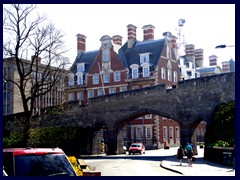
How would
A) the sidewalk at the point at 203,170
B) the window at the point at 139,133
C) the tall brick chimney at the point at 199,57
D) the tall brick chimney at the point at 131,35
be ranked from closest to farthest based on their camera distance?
the sidewalk at the point at 203,170 < the window at the point at 139,133 < the tall brick chimney at the point at 131,35 < the tall brick chimney at the point at 199,57

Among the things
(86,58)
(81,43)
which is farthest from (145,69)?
(81,43)

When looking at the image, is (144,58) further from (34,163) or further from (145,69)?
(34,163)

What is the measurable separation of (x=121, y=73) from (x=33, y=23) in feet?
102

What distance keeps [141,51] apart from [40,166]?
48.6 meters

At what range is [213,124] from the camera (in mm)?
30062

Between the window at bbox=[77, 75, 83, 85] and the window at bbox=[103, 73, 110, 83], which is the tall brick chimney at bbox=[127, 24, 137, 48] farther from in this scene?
the window at bbox=[77, 75, 83, 85]

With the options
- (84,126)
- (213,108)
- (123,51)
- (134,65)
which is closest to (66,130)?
(84,126)

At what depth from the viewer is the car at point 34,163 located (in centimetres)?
796

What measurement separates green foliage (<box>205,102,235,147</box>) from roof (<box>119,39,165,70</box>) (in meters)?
23.7

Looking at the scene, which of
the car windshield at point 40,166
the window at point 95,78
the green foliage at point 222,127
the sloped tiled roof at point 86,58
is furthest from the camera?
the sloped tiled roof at point 86,58

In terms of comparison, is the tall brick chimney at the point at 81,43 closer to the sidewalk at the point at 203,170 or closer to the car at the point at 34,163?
the sidewalk at the point at 203,170

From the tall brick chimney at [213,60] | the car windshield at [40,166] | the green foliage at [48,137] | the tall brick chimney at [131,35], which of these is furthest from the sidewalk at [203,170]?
the tall brick chimney at [213,60]

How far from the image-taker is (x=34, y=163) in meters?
8.00

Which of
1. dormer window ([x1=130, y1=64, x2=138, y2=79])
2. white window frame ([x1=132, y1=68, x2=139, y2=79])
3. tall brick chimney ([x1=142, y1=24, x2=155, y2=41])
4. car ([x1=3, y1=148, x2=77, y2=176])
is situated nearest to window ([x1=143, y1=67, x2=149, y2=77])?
white window frame ([x1=132, y1=68, x2=139, y2=79])
